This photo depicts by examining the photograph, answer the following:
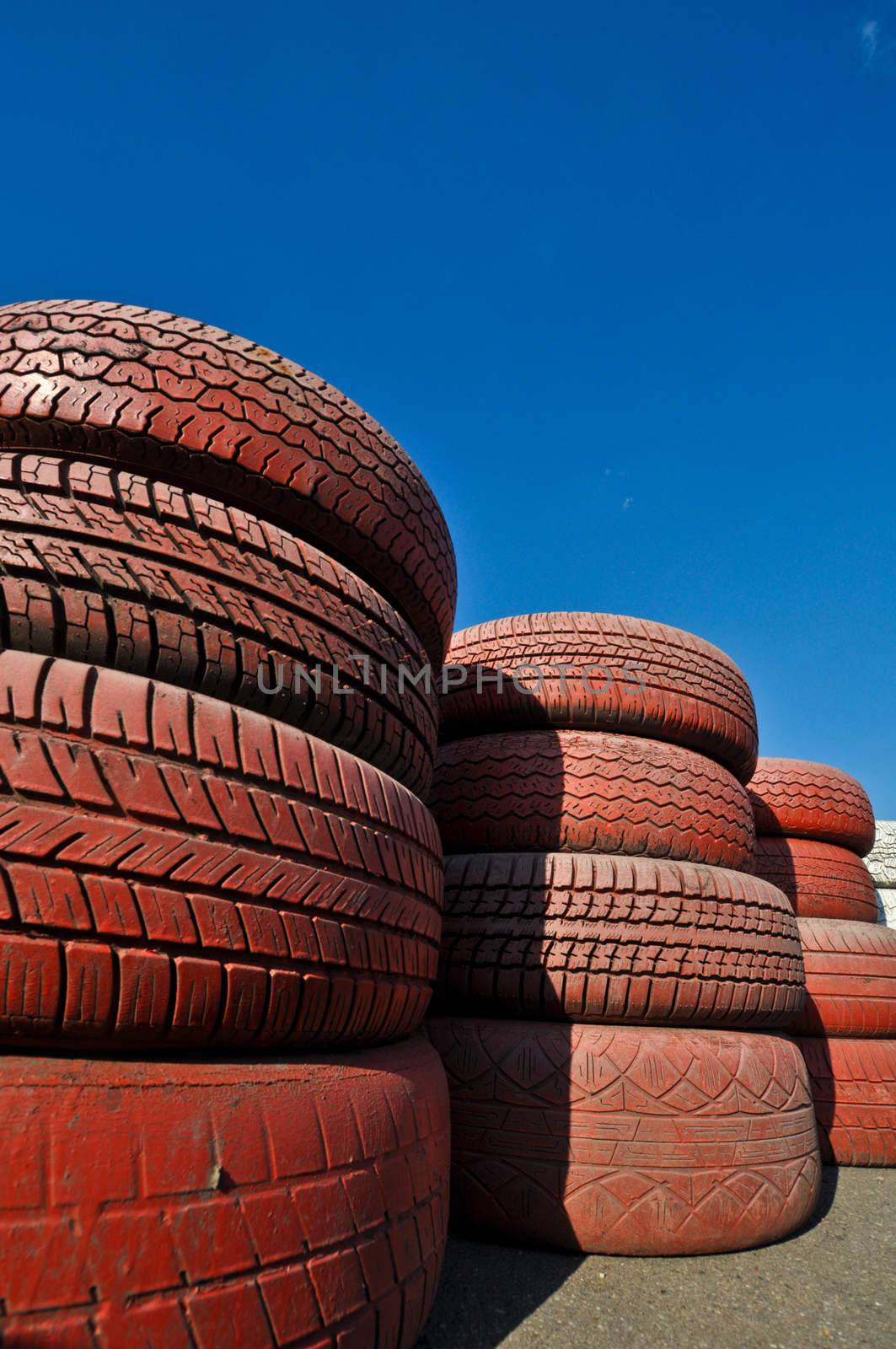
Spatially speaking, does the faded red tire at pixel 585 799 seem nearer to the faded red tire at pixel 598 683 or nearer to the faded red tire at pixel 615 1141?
the faded red tire at pixel 598 683

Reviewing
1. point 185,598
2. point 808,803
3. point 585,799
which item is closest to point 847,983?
point 808,803

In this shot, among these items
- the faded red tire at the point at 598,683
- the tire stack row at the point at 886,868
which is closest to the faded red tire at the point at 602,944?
the faded red tire at the point at 598,683

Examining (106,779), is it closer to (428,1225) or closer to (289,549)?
(289,549)

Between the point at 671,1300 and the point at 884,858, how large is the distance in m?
9.02

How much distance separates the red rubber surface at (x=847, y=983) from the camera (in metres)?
3.12

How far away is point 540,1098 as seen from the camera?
1901 millimetres

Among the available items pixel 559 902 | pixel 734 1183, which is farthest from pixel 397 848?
pixel 734 1183

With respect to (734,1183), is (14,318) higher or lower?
higher

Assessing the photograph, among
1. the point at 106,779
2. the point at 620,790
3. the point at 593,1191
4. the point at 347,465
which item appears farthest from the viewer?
the point at 620,790

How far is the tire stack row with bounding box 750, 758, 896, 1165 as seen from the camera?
299 centimetres

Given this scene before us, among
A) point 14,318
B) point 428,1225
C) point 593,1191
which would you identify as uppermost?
point 14,318

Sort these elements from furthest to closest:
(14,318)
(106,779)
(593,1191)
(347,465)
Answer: (593,1191)
(347,465)
(14,318)
(106,779)

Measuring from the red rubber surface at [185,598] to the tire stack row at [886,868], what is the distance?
8832 mm

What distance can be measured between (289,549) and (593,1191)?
5.43 feet
